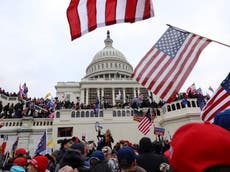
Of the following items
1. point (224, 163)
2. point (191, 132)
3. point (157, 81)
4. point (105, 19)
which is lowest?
point (224, 163)

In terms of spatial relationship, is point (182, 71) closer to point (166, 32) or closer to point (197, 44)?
point (197, 44)

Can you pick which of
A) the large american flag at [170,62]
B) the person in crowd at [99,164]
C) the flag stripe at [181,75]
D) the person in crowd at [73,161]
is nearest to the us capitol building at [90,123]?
the large american flag at [170,62]

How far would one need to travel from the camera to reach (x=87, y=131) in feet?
78.2

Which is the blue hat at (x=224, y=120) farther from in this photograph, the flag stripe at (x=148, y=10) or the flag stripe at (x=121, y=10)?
the flag stripe at (x=121, y=10)

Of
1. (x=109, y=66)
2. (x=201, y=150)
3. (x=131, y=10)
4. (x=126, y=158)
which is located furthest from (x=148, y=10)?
(x=109, y=66)

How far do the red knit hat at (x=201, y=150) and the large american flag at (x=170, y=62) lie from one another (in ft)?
13.3

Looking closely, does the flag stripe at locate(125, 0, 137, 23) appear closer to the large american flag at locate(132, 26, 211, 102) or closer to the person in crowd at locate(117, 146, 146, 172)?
the large american flag at locate(132, 26, 211, 102)

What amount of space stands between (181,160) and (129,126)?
935 inches

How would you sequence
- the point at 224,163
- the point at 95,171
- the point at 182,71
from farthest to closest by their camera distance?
1. the point at 182,71
2. the point at 95,171
3. the point at 224,163

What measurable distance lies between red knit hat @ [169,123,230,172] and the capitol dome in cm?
6528

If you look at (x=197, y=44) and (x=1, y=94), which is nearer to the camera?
(x=197, y=44)

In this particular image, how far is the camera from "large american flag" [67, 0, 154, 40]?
4570mm

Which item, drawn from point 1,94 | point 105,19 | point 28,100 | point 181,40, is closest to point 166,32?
point 181,40

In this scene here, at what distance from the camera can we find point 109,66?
70.2 metres
